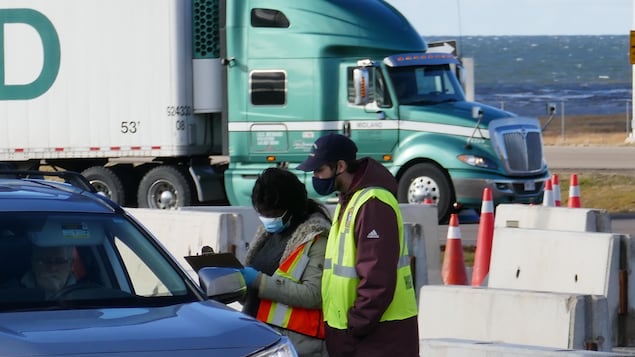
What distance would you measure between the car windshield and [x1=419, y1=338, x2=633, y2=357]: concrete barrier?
1.50 m

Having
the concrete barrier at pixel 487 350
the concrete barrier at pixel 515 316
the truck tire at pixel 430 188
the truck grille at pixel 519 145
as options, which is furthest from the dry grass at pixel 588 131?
the concrete barrier at pixel 487 350

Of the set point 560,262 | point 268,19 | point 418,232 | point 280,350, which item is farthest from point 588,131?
point 280,350

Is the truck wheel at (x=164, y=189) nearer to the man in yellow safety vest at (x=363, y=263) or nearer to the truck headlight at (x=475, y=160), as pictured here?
the truck headlight at (x=475, y=160)

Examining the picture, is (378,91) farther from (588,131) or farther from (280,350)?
(588,131)

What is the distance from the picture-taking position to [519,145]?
20875 mm

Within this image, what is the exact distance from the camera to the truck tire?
66.6ft

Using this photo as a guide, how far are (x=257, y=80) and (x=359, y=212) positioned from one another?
14.8m

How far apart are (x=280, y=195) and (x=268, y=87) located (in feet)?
47.3

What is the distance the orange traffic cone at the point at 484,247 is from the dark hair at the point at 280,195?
23.2 feet

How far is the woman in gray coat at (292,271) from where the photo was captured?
6484 millimetres

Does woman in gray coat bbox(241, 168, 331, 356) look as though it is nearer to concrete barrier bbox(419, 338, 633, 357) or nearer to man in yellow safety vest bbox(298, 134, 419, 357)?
man in yellow safety vest bbox(298, 134, 419, 357)

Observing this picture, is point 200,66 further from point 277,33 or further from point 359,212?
point 359,212

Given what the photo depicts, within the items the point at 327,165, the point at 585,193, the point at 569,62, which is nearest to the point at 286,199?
the point at 327,165

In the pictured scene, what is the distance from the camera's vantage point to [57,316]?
584 centimetres
